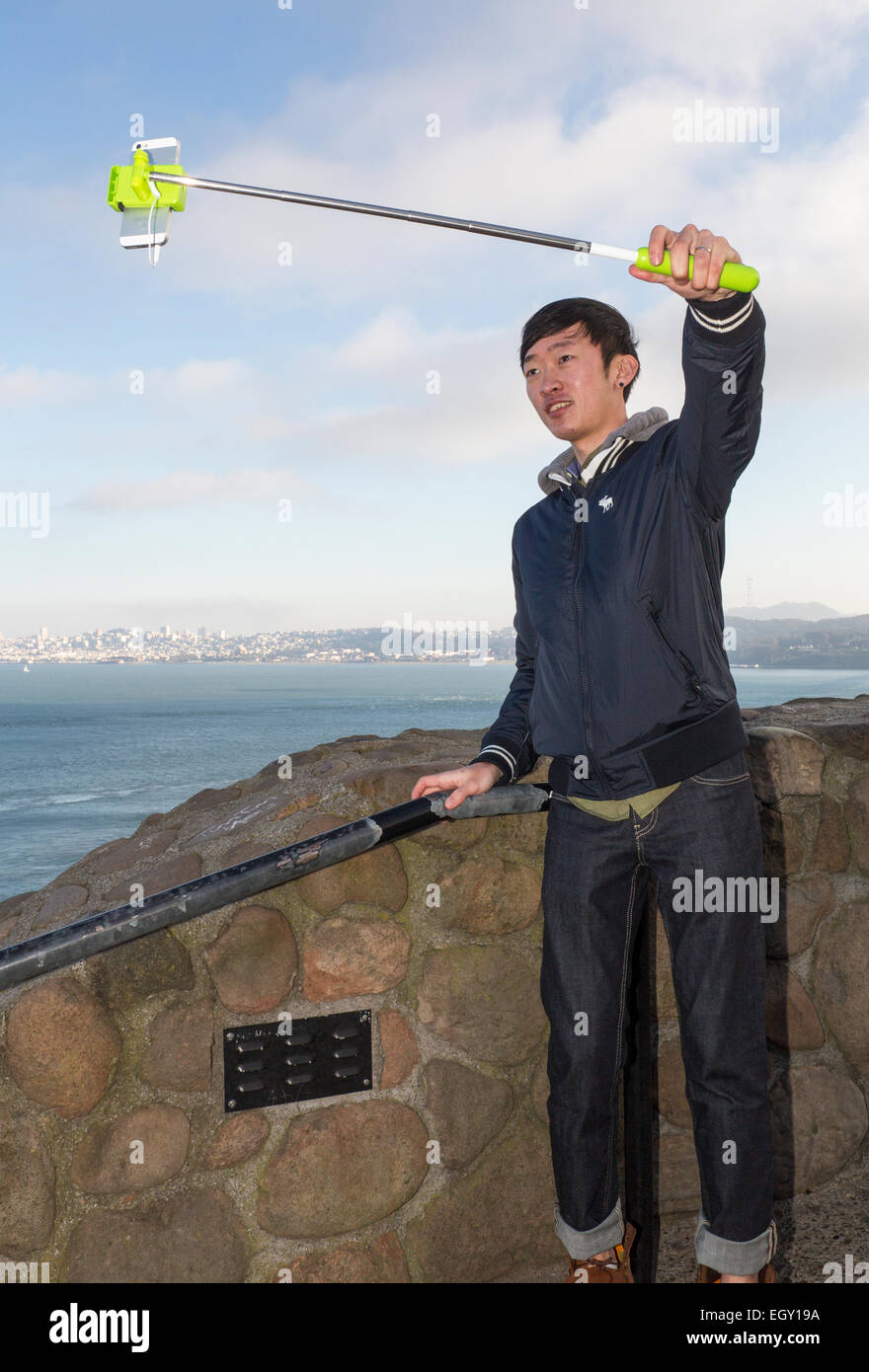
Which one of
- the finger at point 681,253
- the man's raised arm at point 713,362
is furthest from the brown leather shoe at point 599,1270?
the finger at point 681,253

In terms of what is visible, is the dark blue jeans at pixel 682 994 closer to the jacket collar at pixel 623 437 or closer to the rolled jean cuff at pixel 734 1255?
the rolled jean cuff at pixel 734 1255

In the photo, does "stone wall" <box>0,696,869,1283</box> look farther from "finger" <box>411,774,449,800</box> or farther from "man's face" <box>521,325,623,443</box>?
"man's face" <box>521,325,623,443</box>

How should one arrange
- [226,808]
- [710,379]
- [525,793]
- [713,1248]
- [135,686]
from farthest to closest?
[135,686] < [226,808] < [525,793] < [713,1248] < [710,379]

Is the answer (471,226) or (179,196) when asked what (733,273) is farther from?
(179,196)

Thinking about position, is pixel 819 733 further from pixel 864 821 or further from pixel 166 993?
pixel 166 993

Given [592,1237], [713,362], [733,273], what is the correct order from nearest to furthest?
[733,273] → [713,362] → [592,1237]

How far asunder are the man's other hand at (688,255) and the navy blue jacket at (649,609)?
13 cm

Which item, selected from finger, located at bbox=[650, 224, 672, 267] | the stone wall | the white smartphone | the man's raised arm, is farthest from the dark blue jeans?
the white smartphone

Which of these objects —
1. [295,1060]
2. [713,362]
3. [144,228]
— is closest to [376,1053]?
[295,1060]

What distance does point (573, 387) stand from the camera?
1762 millimetres

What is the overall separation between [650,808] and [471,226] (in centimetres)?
105

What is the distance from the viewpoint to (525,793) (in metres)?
1.86
